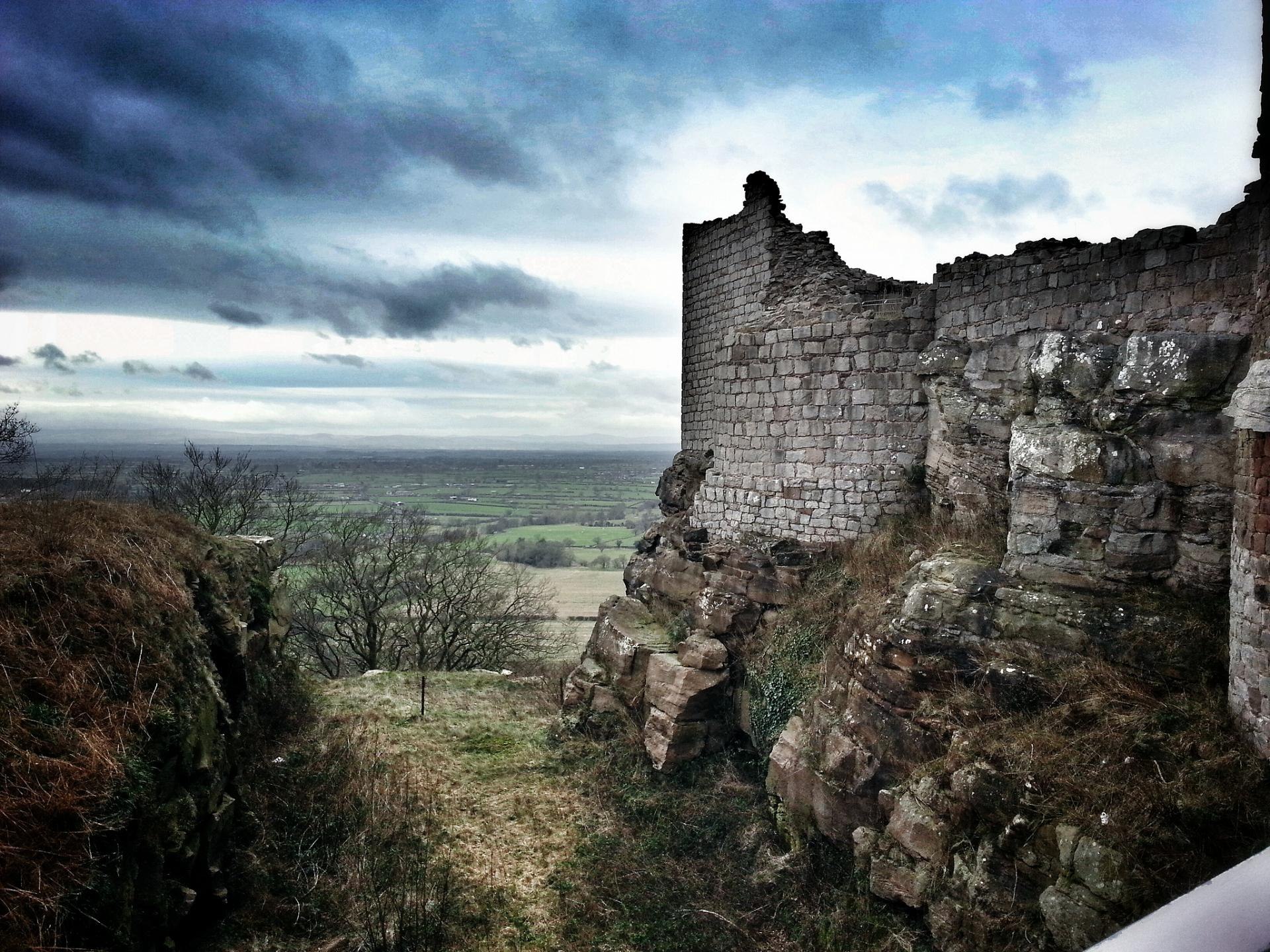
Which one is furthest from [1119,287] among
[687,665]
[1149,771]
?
[687,665]

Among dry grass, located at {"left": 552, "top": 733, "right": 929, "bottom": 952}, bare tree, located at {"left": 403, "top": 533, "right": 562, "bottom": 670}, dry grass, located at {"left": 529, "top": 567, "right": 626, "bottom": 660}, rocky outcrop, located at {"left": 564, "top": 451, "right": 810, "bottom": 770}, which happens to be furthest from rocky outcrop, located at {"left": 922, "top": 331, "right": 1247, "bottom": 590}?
bare tree, located at {"left": 403, "top": 533, "right": 562, "bottom": 670}

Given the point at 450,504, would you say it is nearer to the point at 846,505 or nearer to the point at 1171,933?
the point at 846,505

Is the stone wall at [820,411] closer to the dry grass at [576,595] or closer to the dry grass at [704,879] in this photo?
the dry grass at [704,879]

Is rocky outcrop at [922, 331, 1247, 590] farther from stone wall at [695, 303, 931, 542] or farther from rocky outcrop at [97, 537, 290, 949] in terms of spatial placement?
rocky outcrop at [97, 537, 290, 949]

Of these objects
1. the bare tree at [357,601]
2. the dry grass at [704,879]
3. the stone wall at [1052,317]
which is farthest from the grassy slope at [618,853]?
the bare tree at [357,601]

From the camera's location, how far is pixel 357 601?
2145 cm

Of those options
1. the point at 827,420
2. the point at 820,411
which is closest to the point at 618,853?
the point at 827,420

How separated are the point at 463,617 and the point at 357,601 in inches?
136

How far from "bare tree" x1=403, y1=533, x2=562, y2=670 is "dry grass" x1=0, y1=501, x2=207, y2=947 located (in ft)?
43.5

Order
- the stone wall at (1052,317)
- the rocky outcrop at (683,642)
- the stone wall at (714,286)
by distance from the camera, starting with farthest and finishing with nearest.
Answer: the stone wall at (714,286) → the rocky outcrop at (683,642) → the stone wall at (1052,317)

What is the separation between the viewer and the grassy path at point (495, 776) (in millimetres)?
7633

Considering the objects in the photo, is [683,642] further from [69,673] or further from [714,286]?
[714,286]

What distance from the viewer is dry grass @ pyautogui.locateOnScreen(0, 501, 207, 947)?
4.38 metres

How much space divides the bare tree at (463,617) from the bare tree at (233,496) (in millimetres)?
4008
